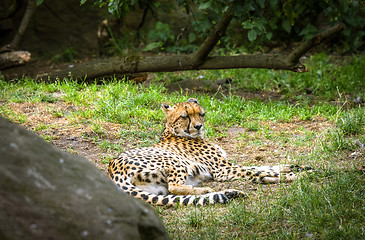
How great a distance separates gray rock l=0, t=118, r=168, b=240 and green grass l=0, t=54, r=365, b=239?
3.88 feet

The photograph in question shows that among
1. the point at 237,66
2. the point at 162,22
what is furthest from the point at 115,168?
the point at 162,22

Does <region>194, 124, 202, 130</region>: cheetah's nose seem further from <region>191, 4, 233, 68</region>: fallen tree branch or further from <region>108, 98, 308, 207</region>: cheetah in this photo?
<region>191, 4, 233, 68</region>: fallen tree branch

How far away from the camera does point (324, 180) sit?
4.11 meters

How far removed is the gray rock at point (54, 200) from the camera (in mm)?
1879

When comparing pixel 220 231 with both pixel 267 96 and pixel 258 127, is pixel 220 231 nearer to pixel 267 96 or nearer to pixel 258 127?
pixel 258 127

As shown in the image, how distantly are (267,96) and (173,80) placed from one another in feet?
6.12

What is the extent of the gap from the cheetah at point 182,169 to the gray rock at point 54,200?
5.65ft

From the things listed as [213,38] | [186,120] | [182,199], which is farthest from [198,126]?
[213,38]

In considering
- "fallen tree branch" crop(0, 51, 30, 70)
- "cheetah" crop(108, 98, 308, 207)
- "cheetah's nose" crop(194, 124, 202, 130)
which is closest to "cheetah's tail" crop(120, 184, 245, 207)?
"cheetah" crop(108, 98, 308, 207)

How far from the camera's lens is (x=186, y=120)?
16.6 feet

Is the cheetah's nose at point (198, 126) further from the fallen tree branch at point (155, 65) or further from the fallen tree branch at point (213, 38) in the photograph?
the fallen tree branch at point (155, 65)

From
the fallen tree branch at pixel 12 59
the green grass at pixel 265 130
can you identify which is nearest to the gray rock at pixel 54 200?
the green grass at pixel 265 130

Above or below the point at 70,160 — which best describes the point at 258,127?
below

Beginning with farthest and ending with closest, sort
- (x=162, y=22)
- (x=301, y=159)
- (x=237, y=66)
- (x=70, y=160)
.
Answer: (x=162, y=22) < (x=237, y=66) < (x=301, y=159) < (x=70, y=160)
